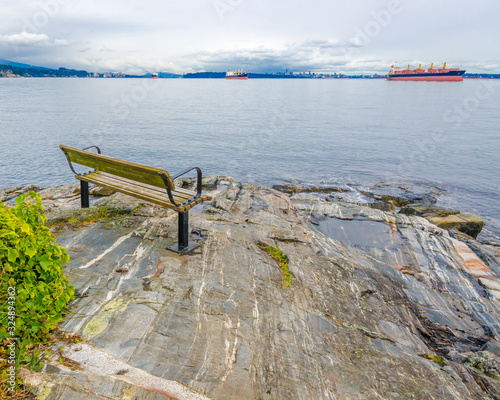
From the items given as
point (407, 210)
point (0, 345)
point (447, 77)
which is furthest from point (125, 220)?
point (447, 77)

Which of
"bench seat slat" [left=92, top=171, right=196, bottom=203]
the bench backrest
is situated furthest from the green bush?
"bench seat slat" [left=92, top=171, right=196, bottom=203]

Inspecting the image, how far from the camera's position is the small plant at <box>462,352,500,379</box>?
190 inches

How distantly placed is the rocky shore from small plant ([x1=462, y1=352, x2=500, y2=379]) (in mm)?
18

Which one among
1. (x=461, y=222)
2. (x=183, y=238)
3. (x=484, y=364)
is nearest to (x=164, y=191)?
(x=183, y=238)

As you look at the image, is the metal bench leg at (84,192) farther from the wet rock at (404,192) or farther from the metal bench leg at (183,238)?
the wet rock at (404,192)

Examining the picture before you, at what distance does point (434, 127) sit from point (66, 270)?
154 ft

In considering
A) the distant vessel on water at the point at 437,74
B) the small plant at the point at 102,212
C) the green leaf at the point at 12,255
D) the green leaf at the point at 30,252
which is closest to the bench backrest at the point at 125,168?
the small plant at the point at 102,212

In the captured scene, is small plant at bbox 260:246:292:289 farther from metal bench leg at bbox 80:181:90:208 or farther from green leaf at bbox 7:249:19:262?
metal bench leg at bbox 80:181:90:208

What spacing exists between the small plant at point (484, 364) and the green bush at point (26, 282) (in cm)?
577

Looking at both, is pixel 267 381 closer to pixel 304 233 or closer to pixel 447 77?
pixel 304 233

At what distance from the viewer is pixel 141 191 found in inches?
258

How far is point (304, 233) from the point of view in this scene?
8375 mm

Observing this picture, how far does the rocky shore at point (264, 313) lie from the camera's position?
3.54 metres

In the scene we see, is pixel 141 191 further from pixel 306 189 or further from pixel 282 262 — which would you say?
pixel 306 189
